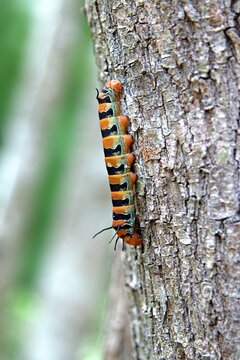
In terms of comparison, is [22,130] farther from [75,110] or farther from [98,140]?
[98,140]

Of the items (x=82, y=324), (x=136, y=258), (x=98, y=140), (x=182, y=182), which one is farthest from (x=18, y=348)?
(x=182, y=182)

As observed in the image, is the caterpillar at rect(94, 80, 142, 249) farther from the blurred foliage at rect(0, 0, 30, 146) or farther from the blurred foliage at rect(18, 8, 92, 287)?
the blurred foliage at rect(0, 0, 30, 146)

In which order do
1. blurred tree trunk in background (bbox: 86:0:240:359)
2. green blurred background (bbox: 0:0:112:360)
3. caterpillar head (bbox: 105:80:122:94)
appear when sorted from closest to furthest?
blurred tree trunk in background (bbox: 86:0:240:359)
caterpillar head (bbox: 105:80:122:94)
green blurred background (bbox: 0:0:112:360)

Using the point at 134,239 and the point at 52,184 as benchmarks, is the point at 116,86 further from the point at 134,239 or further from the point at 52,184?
the point at 52,184

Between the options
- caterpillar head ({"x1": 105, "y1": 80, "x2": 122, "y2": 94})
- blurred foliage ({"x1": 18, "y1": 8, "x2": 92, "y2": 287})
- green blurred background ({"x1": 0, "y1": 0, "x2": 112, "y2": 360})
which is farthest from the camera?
blurred foliage ({"x1": 18, "y1": 8, "x2": 92, "y2": 287})

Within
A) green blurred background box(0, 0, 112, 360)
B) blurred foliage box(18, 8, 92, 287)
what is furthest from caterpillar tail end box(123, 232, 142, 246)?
blurred foliage box(18, 8, 92, 287)

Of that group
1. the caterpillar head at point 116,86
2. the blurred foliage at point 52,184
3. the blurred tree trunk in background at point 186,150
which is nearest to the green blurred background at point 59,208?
the blurred foliage at point 52,184

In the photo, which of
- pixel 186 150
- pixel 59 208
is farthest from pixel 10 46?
pixel 186 150
